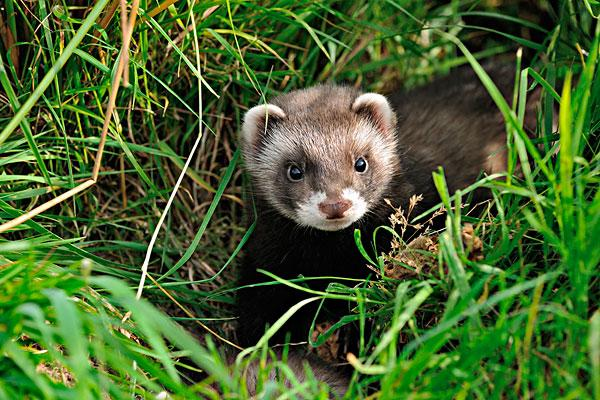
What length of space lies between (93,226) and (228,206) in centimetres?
100

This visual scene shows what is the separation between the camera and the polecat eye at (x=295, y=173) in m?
3.68

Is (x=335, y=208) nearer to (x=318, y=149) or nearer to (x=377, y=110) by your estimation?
(x=318, y=149)

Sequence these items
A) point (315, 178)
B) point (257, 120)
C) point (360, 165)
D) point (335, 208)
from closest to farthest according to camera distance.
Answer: point (335, 208) < point (315, 178) < point (360, 165) < point (257, 120)

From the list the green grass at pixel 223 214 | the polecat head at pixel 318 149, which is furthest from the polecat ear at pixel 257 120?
the green grass at pixel 223 214

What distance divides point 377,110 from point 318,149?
17.1 inches

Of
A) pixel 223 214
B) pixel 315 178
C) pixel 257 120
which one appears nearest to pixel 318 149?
pixel 315 178

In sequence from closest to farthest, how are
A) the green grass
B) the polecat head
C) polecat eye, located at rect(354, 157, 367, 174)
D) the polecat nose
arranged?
1. the green grass
2. the polecat nose
3. the polecat head
4. polecat eye, located at rect(354, 157, 367, 174)

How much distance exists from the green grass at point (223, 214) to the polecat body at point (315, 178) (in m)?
0.17

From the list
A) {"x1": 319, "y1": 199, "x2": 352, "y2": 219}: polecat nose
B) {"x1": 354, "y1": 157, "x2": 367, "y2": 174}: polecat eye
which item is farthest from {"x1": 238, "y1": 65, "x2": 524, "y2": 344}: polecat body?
{"x1": 319, "y1": 199, "x2": 352, "y2": 219}: polecat nose

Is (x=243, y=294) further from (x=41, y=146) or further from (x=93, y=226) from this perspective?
(x=41, y=146)

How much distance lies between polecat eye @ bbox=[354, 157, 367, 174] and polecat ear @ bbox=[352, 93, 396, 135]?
256 mm

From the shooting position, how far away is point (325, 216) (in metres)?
3.27

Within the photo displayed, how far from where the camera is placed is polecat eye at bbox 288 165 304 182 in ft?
12.1

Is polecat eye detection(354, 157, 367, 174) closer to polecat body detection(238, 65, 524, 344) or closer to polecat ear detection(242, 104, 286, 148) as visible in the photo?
polecat body detection(238, 65, 524, 344)
